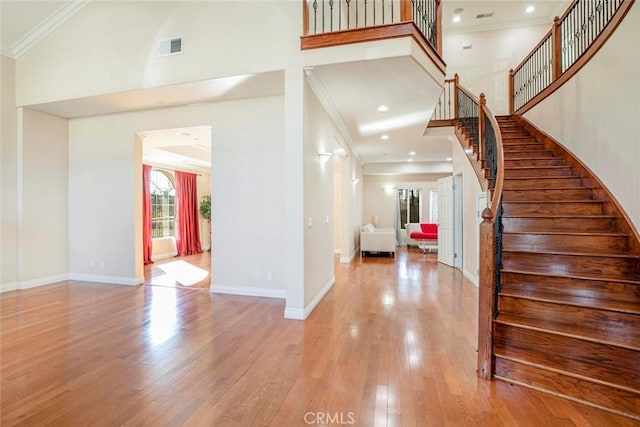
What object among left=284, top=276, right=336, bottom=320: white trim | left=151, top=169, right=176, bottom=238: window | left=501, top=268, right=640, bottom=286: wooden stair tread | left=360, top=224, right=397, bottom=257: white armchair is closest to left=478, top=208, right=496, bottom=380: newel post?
left=501, top=268, right=640, bottom=286: wooden stair tread

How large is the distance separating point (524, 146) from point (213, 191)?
5083 mm

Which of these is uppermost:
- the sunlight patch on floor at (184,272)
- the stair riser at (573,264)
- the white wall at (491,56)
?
the white wall at (491,56)

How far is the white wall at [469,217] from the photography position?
5.10 meters

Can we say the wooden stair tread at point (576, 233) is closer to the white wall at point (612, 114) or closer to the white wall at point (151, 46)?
the white wall at point (612, 114)

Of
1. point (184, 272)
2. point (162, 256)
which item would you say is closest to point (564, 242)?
point (184, 272)

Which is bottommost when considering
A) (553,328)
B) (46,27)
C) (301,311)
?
(301,311)

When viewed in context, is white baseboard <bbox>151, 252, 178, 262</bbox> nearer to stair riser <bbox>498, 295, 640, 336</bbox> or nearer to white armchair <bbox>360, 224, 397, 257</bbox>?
white armchair <bbox>360, 224, 397, 257</bbox>

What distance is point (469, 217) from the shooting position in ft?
18.0

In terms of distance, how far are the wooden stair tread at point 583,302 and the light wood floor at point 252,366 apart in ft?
2.36

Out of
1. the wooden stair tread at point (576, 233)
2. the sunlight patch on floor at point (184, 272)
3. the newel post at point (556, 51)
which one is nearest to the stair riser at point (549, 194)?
the wooden stair tread at point (576, 233)

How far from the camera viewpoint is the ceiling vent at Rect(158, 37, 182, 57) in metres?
4.02

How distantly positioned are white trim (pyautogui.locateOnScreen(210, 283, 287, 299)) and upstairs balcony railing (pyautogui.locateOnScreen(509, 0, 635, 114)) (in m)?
5.06

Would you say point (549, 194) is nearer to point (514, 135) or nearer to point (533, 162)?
point (533, 162)

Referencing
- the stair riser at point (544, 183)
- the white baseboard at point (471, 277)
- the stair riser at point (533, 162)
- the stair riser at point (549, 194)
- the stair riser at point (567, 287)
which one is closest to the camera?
the stair riser at point (567, 287)
